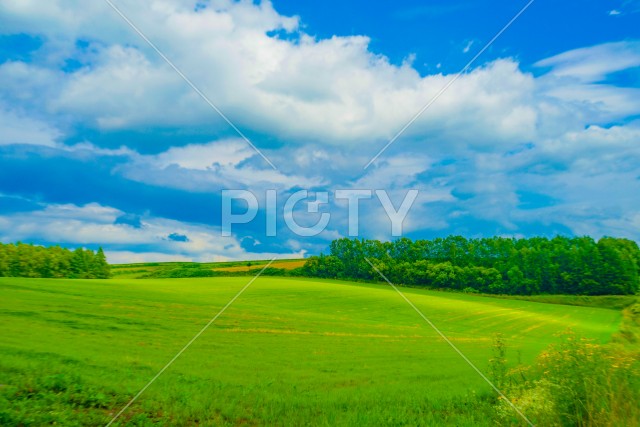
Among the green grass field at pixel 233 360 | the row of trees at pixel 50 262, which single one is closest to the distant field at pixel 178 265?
the row of trees at pixel 50 262

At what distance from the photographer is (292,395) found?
13.7 m

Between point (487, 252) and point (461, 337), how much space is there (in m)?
70.0

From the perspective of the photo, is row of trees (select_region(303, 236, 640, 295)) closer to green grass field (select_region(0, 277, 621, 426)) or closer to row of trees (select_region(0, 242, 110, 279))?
green grass field (select_region(0, 277, 621, 426))

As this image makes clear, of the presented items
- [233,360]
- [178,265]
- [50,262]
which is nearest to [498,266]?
[178,265]

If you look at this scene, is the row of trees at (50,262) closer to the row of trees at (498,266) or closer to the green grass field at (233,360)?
the green grass field at (233,360)

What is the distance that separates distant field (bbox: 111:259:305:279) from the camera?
87.2 metres

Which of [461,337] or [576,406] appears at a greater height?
[576,406]

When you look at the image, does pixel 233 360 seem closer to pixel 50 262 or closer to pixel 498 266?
pixel 50 262

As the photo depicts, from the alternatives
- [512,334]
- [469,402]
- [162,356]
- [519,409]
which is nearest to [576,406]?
[519,409]

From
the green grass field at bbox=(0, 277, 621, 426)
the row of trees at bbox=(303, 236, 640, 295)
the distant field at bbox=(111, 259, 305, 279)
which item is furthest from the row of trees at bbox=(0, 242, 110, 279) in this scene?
the row of trees at bbox=(303, 236, 640, 295)

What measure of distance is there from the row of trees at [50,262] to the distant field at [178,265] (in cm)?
704

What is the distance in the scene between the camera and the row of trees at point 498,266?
92625mm

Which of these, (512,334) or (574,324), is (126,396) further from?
(574,324)

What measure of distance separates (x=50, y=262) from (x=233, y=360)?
55952 millimetres
